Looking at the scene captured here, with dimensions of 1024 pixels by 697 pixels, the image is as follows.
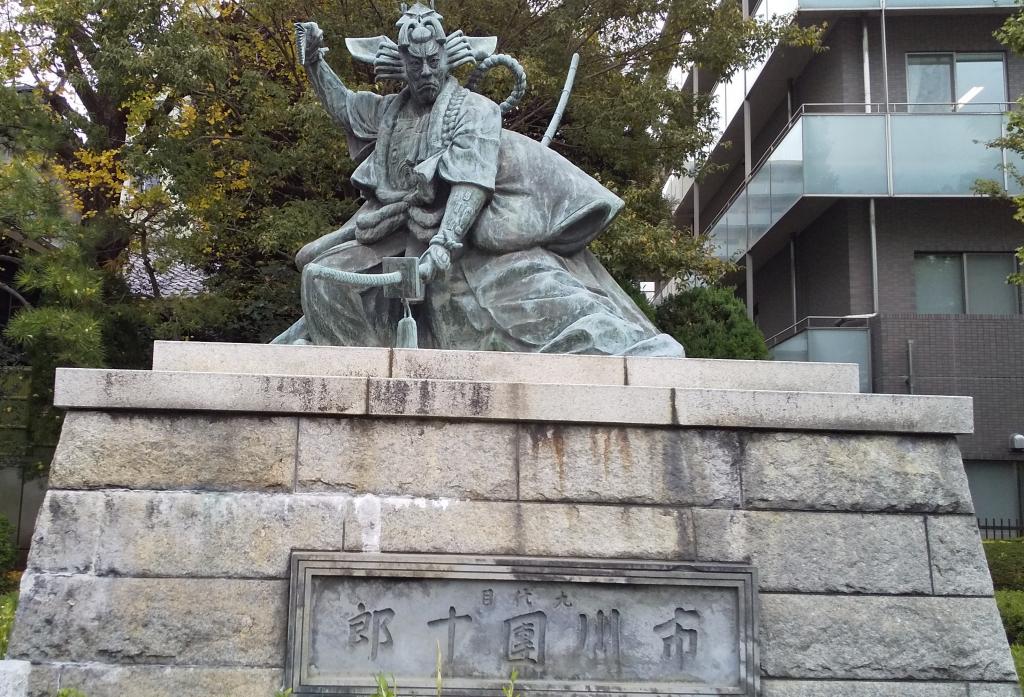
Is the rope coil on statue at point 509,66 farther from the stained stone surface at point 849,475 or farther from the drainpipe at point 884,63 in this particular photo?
the drainpipe at point 884,63

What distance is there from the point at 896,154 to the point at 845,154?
2.55ft

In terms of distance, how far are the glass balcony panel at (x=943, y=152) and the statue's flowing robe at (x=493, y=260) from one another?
1116cm

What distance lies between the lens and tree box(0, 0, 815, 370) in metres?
12.0

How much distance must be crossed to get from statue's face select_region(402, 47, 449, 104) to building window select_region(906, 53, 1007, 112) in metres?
12.4

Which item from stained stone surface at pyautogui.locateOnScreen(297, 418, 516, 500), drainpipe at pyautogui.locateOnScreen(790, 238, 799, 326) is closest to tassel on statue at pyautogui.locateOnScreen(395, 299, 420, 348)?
stained stone surface at pyautogui.locateOnScreen(297, 418, 516, 500)

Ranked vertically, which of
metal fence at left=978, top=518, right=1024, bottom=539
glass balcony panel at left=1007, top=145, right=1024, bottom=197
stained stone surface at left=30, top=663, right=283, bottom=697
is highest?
glass balcony panel at left=1007, top=145, right=1024, bottom=197

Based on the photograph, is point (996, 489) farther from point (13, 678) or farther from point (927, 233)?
point (13, 678)

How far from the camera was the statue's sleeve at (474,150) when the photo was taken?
5.50 metres

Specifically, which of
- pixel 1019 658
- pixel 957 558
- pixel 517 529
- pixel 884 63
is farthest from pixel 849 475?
pixel 884 63

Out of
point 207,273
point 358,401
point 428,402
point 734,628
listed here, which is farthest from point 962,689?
point 207,273

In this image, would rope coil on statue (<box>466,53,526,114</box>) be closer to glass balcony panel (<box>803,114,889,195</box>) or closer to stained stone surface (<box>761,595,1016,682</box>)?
stained stone surface (<box>761,595,1016,682</box>)

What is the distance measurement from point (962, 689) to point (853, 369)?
160 centimetres

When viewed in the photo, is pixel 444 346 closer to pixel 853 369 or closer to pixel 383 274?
pixel 383 274

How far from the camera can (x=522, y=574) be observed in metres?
4.40
